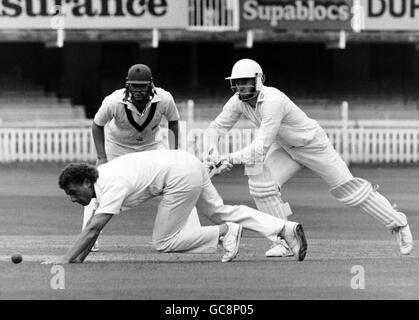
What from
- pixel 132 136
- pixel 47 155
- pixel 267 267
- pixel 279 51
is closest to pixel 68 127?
pixel 47 155

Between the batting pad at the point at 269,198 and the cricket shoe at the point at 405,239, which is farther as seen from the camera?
the cricket shoe at the point at 405,239

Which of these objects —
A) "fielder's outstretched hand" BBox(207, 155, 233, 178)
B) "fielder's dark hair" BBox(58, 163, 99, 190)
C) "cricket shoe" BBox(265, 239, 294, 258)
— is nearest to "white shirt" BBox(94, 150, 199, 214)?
"fielder's dark hair" BBox(58, 163, 99, 190)

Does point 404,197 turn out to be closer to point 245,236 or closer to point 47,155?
point 245,236

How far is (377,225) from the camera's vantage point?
58.2 feet

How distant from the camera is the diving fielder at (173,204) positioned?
11766 mm

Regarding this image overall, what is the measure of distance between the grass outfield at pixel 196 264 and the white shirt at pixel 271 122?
1.05 metres

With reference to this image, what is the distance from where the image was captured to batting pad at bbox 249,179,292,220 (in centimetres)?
1317

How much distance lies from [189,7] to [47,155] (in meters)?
6.01

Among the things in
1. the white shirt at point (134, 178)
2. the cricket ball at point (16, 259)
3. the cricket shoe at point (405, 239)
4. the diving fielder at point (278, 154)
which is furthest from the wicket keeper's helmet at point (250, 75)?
the cricket ball at point (16, 259)

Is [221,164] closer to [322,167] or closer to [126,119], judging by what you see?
[322,167]

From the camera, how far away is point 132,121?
1418cm

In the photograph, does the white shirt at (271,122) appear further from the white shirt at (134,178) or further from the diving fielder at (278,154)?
the white shirt at (134,178)

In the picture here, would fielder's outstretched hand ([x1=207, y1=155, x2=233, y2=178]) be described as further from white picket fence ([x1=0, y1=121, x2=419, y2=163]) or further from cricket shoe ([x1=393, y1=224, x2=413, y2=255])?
white picket fence ([x1=0, y1=121, x2=419, y2=163])

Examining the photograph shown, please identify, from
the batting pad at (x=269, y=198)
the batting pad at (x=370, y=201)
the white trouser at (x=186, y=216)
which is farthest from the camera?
the batting pad at (x=370, y=201)
